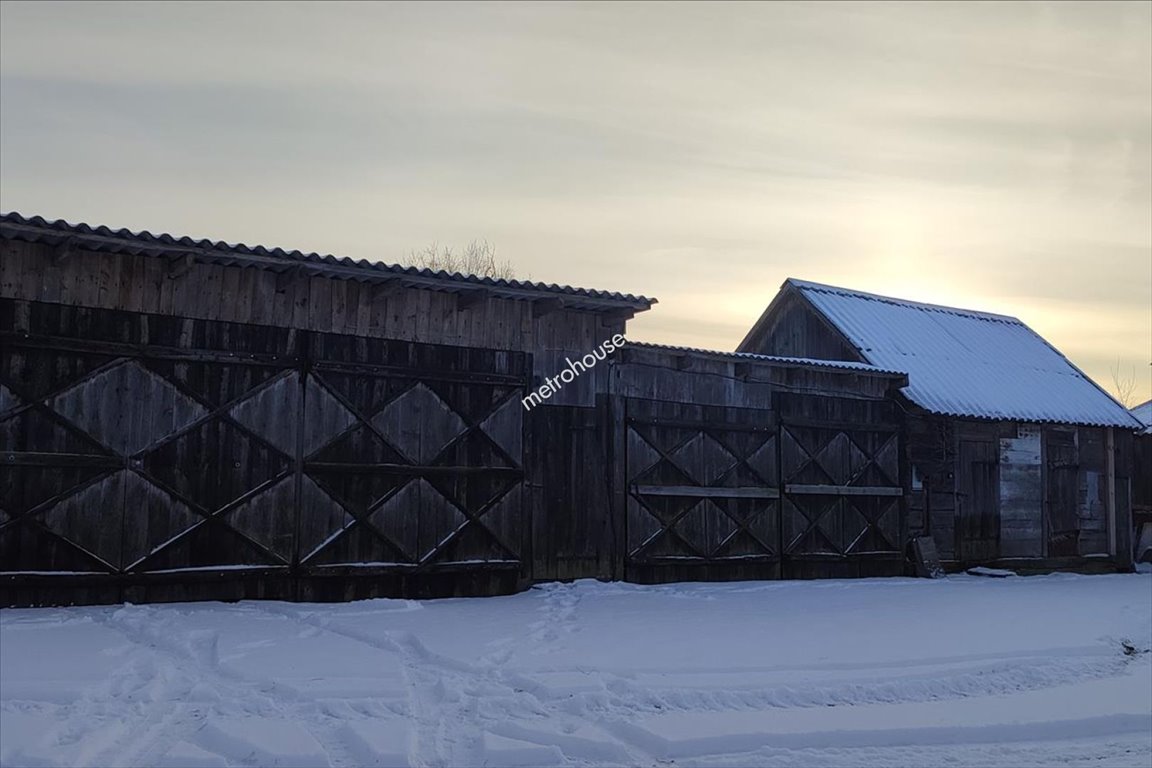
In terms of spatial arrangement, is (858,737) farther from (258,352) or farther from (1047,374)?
(1047,374)

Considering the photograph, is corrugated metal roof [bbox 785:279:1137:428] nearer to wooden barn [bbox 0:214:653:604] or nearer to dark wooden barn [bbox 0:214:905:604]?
dark wooden barn [bbox 0:214:905:604]

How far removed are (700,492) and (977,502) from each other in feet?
20.9

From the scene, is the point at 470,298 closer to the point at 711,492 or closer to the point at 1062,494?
the point at 711,492

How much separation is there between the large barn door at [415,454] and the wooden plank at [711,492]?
202cm

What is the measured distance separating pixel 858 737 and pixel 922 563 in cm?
1063

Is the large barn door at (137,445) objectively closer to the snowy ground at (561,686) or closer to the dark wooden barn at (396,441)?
the dark wooden barn at (396,441)

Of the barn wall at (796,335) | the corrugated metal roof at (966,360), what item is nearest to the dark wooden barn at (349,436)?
the corrugated metal roof at (966,360)

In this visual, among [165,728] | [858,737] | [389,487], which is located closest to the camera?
[165,728]

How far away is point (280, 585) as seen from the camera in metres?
11.0

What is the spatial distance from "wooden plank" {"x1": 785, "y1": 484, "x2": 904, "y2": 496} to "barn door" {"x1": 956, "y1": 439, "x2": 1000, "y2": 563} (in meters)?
1.82

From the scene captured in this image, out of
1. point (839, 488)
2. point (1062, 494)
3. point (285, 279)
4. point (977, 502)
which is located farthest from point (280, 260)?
point (1062, 494)

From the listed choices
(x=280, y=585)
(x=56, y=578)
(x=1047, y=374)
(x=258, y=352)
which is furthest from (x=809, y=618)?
(x=1047, y=374)

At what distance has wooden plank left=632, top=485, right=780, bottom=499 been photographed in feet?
44.8

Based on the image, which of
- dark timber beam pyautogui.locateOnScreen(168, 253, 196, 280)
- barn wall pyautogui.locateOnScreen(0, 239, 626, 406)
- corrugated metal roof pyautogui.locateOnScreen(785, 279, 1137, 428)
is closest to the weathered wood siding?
corrugated metal roof pyautogui.locateOnScreen(785, 279, 1137, 428)
